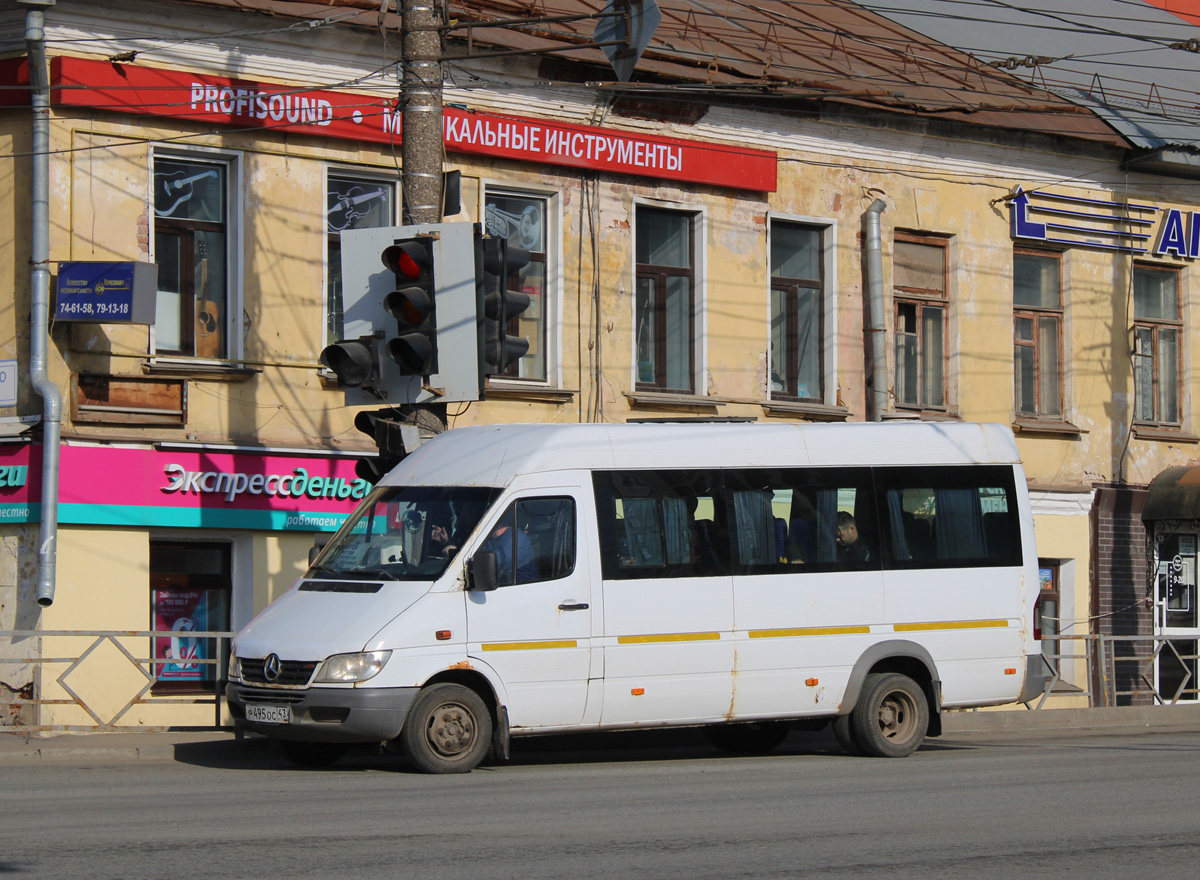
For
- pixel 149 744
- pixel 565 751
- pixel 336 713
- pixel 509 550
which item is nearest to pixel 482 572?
pixel 509 550

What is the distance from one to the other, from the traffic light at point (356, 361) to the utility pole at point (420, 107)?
1252 millimetres

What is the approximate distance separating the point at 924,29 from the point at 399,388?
1449 cm

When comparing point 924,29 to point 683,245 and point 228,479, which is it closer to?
point 683,245

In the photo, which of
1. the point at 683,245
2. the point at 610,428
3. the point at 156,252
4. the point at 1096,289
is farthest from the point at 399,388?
the point at 1096,289

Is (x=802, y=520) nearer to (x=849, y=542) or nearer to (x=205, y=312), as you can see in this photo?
(x=849, y=542)

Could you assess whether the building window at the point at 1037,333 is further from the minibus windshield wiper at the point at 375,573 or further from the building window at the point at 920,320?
the minibus windshield wiper at the point at 375,573

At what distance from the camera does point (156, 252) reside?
16.5 m

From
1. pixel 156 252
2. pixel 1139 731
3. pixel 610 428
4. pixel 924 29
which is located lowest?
pixel 1139 731

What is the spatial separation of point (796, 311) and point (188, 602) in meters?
8.50

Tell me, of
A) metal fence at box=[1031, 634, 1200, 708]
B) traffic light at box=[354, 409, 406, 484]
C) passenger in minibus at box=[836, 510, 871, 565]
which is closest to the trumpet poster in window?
traffic light at box=[354, 409, 406, 484]

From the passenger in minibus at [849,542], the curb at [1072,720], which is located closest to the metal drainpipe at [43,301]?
the passenger in minibus at [849,542]

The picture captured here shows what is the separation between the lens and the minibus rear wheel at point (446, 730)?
11.2 m

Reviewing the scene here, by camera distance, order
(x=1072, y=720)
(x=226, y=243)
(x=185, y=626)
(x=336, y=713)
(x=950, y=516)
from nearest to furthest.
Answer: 1. (x=336, y=713)
2. (x=950, y=516)
3. (x=185, y=626)
4. (x=226, y=243)
5. (x=1072, y=720)

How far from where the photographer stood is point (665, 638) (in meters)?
12.3
